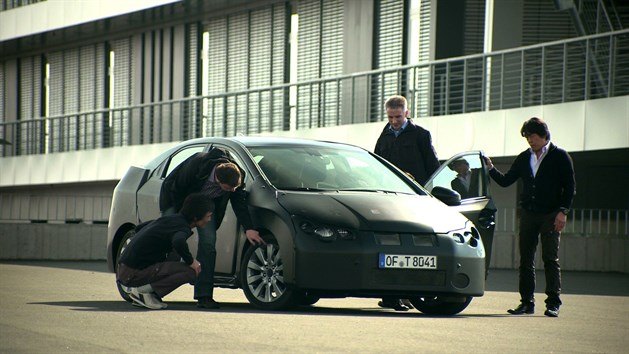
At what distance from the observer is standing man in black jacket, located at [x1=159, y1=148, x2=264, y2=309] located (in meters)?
13.0

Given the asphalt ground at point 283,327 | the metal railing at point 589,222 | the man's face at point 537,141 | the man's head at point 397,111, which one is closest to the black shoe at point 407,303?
the asphalt ground at point 283,327

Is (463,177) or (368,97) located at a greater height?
(368,97)

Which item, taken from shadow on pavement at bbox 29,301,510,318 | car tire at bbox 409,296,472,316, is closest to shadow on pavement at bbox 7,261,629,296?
car tire at bbox 409,296,472,316

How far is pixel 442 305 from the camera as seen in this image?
13.6 metres

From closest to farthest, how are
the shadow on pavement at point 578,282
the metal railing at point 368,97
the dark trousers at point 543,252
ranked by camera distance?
the dark trousers at point 543,252
the shadow on pavement at point 578,282
the metal railing at point 368,97

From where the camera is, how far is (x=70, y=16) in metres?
42.4

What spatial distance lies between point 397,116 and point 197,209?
2.85 m

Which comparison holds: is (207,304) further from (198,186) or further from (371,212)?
(371,212)

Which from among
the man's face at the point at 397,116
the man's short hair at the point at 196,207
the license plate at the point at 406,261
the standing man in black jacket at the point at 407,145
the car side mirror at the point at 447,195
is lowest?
the license plate at the point at 406,261

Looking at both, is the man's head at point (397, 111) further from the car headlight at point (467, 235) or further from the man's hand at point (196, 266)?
the man's hand at point (196, 266)

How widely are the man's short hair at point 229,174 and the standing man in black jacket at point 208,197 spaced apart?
3.9 inches

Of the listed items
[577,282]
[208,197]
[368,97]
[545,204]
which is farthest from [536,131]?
[368,97]

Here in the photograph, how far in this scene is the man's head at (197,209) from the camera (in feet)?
41.9

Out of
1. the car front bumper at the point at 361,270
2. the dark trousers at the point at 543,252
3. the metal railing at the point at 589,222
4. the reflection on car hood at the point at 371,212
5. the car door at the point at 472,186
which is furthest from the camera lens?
the metal railing at the point at 589,222
